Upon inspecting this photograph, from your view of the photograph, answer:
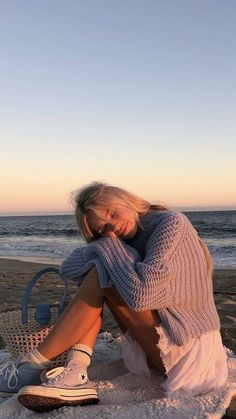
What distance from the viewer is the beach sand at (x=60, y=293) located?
441 cm

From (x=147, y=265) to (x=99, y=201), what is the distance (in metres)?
0.47

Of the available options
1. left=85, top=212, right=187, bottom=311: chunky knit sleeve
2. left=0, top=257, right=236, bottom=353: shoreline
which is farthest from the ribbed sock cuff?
left=0, top=257, right=236, bottom=353: shoreline

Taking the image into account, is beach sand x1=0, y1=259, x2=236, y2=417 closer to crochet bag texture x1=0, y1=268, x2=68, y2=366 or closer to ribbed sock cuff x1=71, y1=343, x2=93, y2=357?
ribbed sock cuff x1=71, y1=343, x2=93, y2=357

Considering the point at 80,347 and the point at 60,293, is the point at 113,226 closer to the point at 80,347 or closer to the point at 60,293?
the point at 80,347

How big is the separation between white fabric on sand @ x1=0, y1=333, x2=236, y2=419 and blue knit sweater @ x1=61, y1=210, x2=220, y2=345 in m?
0.30

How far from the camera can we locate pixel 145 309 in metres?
2.46

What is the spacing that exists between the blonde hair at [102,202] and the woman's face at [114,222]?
2 centimetres

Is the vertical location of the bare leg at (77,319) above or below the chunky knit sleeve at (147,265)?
below

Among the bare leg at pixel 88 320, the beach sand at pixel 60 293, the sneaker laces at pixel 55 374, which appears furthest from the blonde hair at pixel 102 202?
the beach sand at pixel 60 293

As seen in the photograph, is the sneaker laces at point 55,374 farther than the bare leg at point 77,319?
No

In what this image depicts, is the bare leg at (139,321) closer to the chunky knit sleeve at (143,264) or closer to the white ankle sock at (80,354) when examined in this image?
the chunky knit sleeve at (143,264)

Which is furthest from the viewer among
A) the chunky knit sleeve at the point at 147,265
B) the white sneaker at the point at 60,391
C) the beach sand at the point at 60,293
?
the beach sand at the point at 60,293

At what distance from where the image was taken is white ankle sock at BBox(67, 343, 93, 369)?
8.38 feet

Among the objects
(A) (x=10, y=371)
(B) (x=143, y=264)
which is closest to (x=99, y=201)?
(B) (x=143, y=264)
